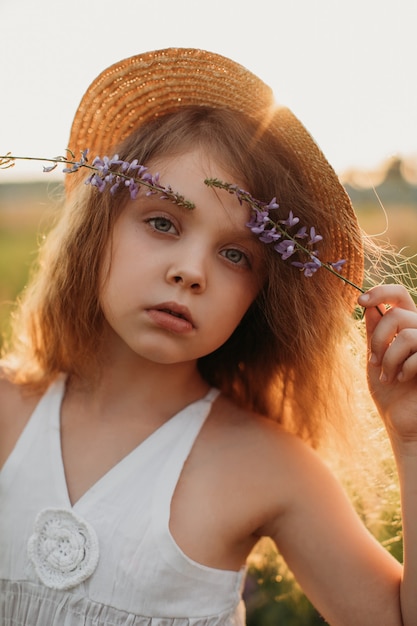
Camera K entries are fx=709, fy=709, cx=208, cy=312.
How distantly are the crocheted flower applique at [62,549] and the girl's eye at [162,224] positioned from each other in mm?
967

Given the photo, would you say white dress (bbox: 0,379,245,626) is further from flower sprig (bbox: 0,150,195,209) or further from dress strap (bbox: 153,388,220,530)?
flower sprig (bbox: 0,150,195,209)

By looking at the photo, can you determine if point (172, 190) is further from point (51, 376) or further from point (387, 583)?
point (387, 583)

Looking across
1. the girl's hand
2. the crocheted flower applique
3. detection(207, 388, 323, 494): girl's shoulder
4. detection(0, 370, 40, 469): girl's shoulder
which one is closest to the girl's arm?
the girl's hand

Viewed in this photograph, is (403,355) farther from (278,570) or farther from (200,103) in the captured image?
(278,570)

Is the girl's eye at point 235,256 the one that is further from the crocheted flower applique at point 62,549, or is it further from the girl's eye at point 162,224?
the crocheted flower applique at point 62,549

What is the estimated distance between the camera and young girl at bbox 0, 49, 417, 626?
7.25ft

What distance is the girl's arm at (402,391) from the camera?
7.09 ft

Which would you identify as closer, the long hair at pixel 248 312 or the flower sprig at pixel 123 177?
the flower sprig at pixel 123 177

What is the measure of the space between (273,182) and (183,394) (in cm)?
85

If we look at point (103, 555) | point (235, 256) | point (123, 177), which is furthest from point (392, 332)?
point (103, 555)

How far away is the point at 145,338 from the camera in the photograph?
7.28 feet

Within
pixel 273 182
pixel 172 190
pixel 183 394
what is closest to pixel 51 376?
pixel 183 394

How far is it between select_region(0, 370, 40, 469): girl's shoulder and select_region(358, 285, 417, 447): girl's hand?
1.26m

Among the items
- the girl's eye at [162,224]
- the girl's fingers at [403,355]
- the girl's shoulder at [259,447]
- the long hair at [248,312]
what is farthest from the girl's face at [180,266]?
the girl's fingers at [403,355]
